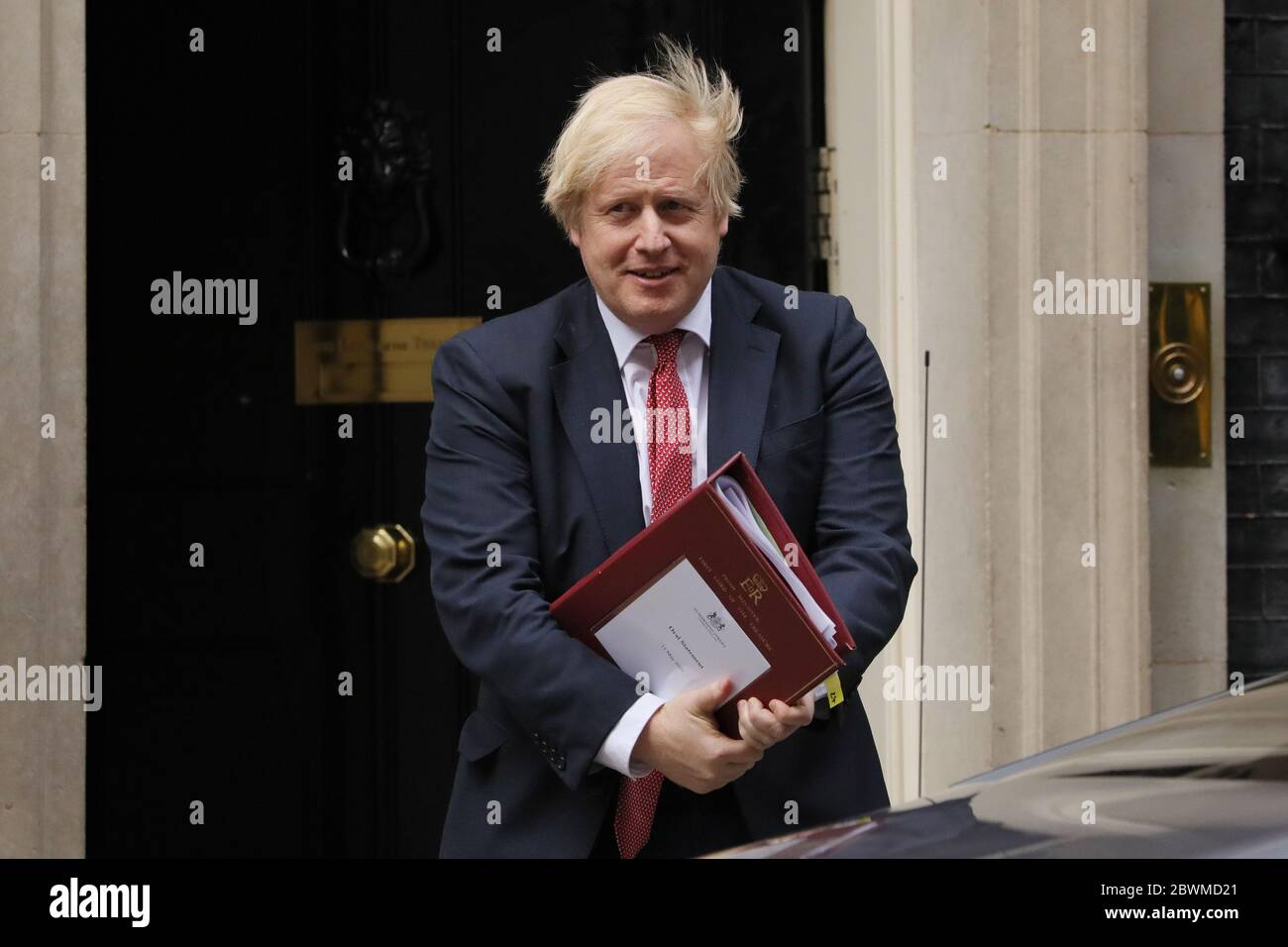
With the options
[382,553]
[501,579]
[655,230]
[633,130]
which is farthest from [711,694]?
[382,553]

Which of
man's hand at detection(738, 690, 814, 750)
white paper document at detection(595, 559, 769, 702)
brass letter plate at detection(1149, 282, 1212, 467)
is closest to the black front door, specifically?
brass letter plate at detection(1149, 282, 1212, 467)

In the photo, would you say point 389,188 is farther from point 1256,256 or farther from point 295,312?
point 1256,256

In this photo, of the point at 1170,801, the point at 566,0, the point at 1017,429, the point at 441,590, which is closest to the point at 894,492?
the point at 441,590

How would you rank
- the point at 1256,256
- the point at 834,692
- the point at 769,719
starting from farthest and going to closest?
the point at 1256,256
the point at 834,692
the point at 769,719

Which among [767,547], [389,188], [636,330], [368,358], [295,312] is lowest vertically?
[767,547]

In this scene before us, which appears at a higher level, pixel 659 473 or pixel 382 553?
pixel 659 473

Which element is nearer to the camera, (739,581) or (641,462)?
(739,581)

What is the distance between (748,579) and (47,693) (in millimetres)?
2661

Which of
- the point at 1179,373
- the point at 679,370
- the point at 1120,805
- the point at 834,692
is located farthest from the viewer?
the point at 1179,373

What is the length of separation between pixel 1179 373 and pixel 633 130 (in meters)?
2.41

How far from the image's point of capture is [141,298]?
188 inches

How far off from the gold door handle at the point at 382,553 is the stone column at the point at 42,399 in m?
0.78

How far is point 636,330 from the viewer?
9.23 feet

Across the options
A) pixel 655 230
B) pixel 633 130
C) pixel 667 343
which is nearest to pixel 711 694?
pixel 667 343
